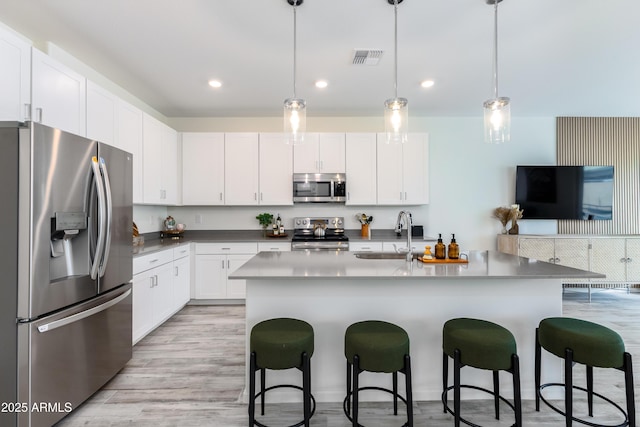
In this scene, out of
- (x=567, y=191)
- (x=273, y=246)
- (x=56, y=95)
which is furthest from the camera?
(x=567, y=191)

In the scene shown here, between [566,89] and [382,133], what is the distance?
2175mm

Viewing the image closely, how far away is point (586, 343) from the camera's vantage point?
1.66 m

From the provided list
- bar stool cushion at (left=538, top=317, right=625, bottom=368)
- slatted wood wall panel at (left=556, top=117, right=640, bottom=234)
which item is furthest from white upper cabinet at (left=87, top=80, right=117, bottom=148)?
slatted wood wall panel at (left=556, top=117, right=640, bottom=234)

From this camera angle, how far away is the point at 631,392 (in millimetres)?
1647

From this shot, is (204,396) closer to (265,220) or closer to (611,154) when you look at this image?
(265,220)

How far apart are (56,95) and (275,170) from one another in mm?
2549

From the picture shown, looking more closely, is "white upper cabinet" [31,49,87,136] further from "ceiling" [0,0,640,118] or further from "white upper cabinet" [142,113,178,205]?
"white upper cabinet" [142,113,178,205]

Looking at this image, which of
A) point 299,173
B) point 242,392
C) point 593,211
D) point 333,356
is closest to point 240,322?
point 242,392

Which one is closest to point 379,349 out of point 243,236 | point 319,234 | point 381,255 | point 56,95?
point 381,255

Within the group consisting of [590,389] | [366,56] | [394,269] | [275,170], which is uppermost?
[366,56]

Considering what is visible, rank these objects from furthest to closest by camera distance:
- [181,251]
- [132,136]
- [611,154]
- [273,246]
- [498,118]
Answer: [611,154]
[273,246]
[181,251]
[132,136]
[498,118]

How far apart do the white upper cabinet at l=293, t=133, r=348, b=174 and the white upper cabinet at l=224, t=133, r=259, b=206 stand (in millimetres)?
600

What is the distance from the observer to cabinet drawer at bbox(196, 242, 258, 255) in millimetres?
4172

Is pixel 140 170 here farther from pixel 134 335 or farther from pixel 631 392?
pixel 631 392
